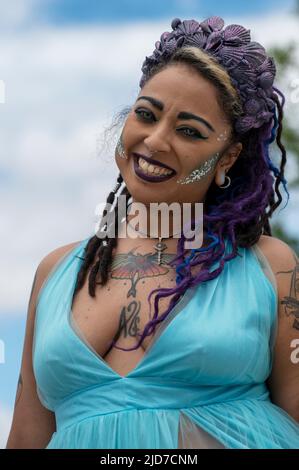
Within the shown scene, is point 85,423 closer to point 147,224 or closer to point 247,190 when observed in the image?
point 147,224

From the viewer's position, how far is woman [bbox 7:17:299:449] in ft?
12.6

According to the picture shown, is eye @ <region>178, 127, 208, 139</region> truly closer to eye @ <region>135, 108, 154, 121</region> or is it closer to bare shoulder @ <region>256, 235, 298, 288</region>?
eye @ <region>135, 108, 154, 121</region>

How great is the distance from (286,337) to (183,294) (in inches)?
15.2

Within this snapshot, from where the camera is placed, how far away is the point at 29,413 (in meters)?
4.26

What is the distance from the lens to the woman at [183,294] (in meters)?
3.83

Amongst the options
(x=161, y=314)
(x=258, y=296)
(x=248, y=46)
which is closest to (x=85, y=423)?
(x=161, y=314)

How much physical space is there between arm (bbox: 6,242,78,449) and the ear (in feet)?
2.50

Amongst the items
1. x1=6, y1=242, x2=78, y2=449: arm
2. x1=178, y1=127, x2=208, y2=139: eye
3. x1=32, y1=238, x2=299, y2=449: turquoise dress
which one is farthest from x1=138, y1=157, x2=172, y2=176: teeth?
x1=6, y1=242, x2=78, y2=449: arm

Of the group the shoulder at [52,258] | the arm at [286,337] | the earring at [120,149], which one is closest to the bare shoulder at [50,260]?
the shoulder at [52,258]

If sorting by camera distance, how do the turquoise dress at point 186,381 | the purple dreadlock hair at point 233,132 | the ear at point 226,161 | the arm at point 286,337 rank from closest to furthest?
the turquoise dress at point 186,381
the arm at point 286,337
the purple dreadlock hair at point 233,132
the ear at point 226,161

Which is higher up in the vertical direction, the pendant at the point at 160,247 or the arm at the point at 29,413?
the pendant at the point at 160,247

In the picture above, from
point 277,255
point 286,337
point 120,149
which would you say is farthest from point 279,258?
point 120,149

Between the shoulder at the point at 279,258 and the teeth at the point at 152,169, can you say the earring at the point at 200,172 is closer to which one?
the teeth at the point at 152,169

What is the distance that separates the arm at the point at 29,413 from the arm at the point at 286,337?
844 mm
